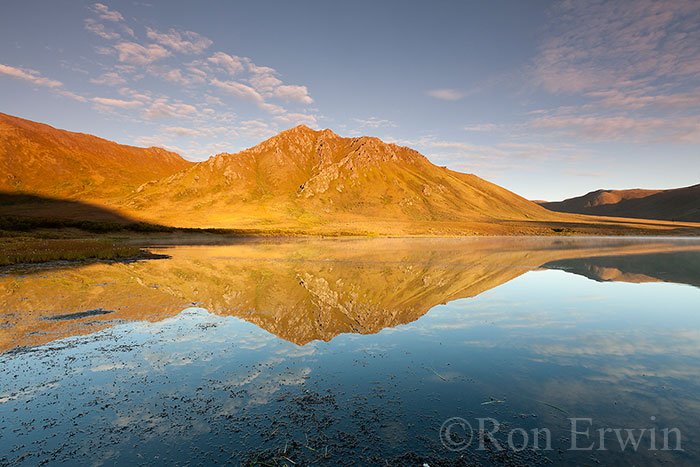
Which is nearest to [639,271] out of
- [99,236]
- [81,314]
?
[81,314]

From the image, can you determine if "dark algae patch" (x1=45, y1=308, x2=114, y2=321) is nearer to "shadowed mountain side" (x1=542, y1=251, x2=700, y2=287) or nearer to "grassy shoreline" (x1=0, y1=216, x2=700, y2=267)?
"grassy shoreline" (x1=0, y1=216, x2=700, y2=267)

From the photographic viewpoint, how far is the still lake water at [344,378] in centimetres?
595

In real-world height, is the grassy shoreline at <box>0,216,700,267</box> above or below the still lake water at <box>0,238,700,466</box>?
below

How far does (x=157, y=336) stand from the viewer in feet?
40.1

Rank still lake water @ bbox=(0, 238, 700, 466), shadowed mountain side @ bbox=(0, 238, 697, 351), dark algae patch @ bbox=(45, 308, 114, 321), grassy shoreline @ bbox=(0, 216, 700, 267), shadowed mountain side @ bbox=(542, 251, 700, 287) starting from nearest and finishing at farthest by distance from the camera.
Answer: still lake water @ bbox=(0, 238, 700, 466), shadowed mountain side @ bbox=(0, 238, 697, 351), dark algae patch @ bbox=(45, 308, 114, 321), shadowed mountain side @ bbox=(542, 251, 700, 287), grassy shoreline @ bbox=(0, 216, 700, 267)

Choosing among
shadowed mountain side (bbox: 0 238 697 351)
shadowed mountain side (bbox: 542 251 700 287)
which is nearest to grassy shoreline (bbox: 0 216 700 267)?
shadowed mountain side (bbox: 0 238 697 351)

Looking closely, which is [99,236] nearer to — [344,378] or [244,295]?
[244,295]

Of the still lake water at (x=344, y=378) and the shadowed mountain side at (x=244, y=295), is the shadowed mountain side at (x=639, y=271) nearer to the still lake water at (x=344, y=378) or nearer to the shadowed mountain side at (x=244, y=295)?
the shadowed mountain side at (x=244, y=295)

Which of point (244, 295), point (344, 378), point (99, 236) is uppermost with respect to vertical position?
point (344, 378)

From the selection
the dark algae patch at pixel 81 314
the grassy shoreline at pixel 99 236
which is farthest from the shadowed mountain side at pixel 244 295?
the grassy shoreline at pixel 99 236

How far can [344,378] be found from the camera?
8.84 meters

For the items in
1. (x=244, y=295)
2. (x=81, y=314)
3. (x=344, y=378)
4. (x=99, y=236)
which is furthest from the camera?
(x=99, y=236)

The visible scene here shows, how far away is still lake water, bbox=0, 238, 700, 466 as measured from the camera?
5.95 m

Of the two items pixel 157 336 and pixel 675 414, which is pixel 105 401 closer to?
pixel 157 336
